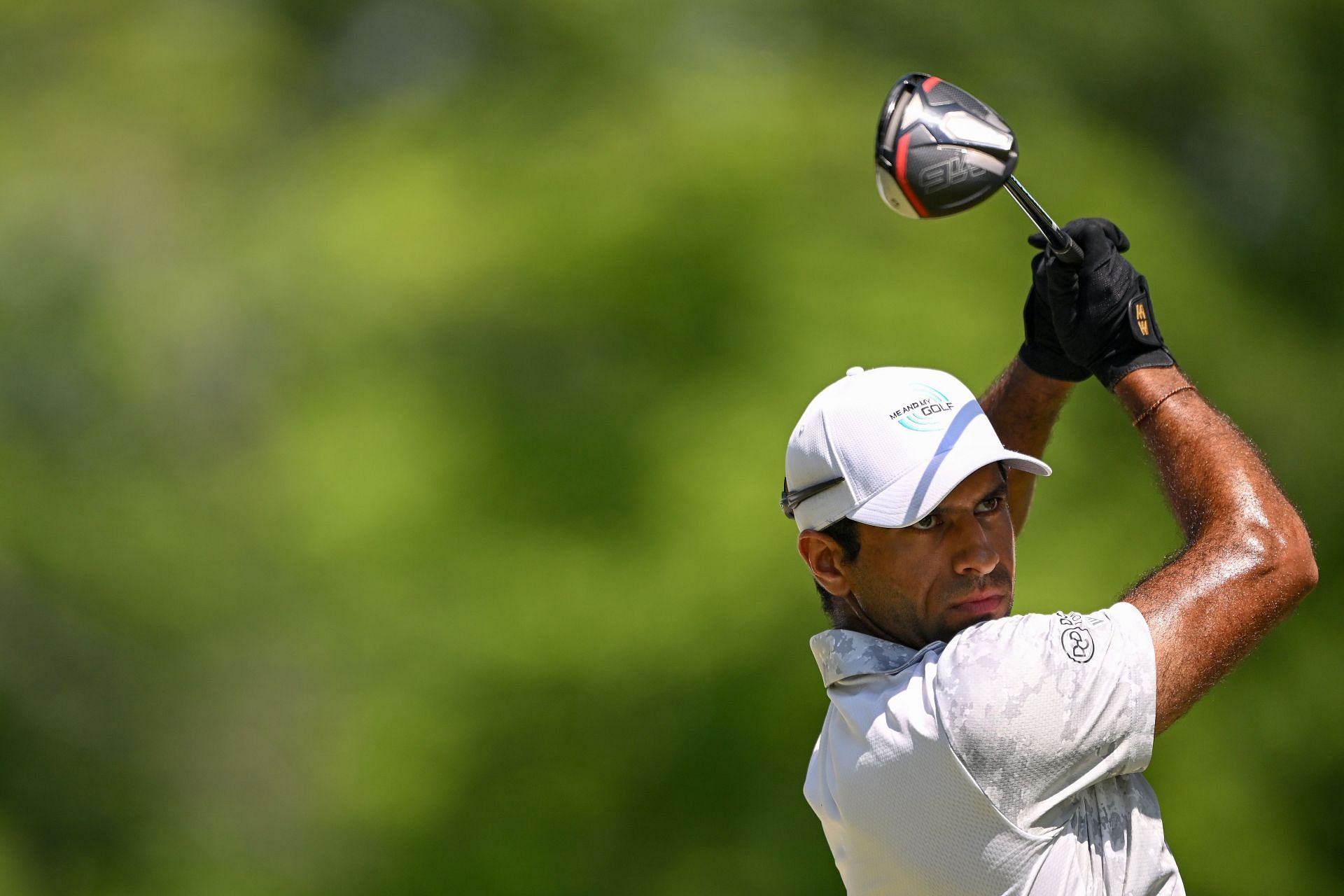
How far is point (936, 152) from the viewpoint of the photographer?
80.8 inches

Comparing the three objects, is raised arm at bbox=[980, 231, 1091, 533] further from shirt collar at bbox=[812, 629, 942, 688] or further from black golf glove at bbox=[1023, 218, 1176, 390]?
shirt collar at bbox=[812, 629, 942, 688]

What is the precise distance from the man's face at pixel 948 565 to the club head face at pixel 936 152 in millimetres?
401

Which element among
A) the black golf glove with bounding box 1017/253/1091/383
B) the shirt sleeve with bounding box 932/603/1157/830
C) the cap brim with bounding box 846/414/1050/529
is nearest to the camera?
the shirt sleeve with bounding box 932/603/1157/830

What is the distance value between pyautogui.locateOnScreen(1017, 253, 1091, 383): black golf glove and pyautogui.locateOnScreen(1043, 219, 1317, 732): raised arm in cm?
20

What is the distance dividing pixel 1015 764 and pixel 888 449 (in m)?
0.47

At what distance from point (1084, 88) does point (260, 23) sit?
3670 millimetres

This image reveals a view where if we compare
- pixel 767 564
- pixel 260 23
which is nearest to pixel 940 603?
pixel 767 564

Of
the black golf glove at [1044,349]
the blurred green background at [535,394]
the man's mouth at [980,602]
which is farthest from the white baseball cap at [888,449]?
the blurred green background at [535,394]

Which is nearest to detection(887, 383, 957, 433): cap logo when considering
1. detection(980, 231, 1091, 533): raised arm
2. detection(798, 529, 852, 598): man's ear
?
detection(798, 529, 852, 598): man's ear

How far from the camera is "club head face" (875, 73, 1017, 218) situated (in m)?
2.05

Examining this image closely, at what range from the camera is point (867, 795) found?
79.0 inches

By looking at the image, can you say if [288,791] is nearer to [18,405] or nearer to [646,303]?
[18,405]

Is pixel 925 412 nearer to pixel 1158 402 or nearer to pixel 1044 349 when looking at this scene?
pixel 1158 402

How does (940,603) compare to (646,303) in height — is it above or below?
below
